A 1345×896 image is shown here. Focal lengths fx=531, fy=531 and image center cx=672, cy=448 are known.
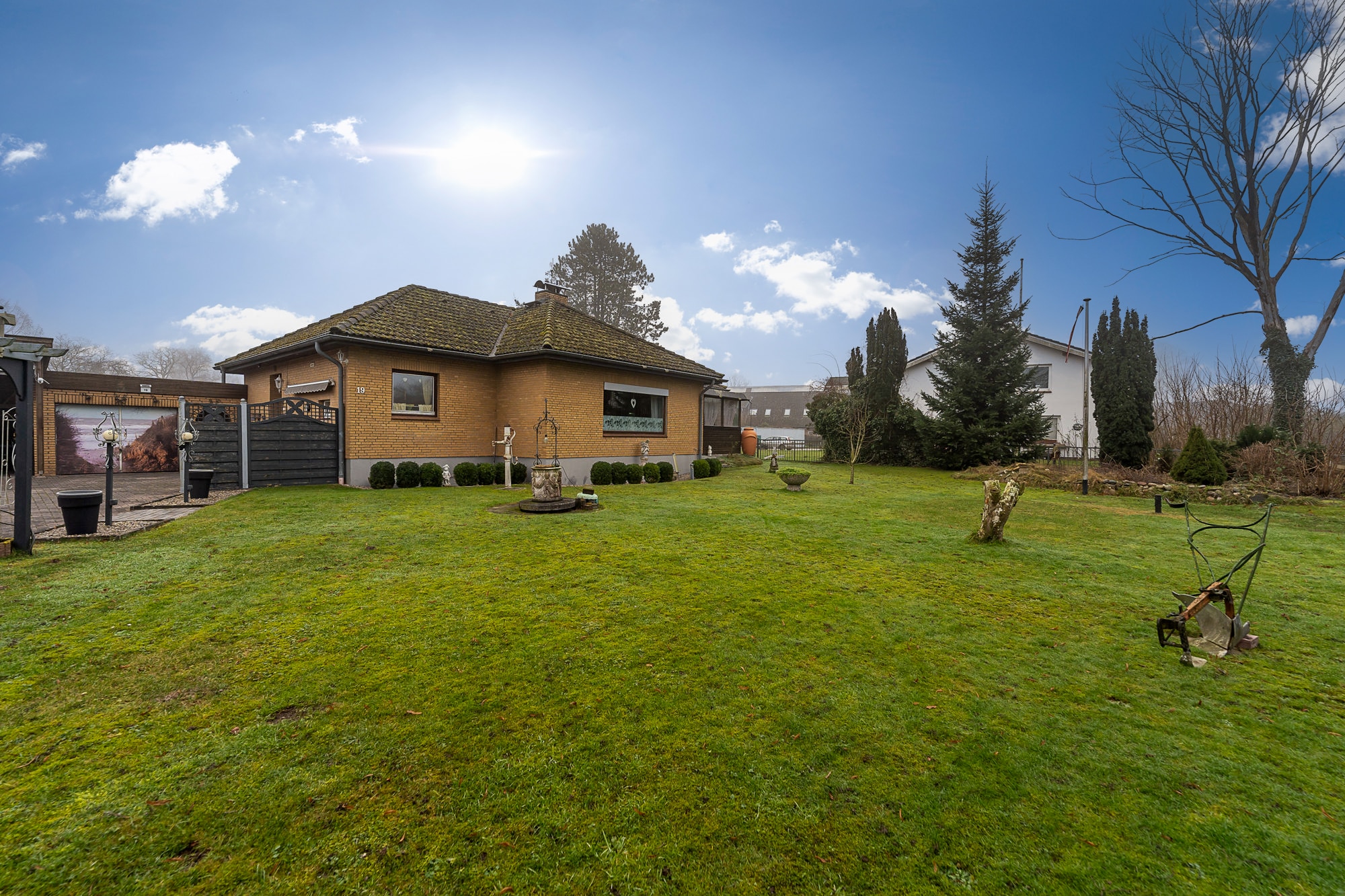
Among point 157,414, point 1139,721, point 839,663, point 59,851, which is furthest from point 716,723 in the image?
point 157,414

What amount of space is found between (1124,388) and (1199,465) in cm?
474

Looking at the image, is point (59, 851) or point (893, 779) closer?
point (59, 851)

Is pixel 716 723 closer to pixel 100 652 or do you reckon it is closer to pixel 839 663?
pixel 839 663

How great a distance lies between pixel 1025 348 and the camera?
864 inches

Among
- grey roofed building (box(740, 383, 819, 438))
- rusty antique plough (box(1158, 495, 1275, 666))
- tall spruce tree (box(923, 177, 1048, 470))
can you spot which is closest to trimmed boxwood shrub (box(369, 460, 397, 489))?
rusty antique plough (box(1158, 495, 1275, 666))

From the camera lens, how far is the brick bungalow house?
44.9 ft

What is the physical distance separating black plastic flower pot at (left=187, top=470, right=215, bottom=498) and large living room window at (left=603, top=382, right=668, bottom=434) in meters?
9.44

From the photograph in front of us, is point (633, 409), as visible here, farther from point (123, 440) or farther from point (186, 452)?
point (123, 440)

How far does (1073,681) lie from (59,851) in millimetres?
5501

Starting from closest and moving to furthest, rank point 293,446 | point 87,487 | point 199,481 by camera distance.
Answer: point 199,481 → point 293,446 → point 87,487

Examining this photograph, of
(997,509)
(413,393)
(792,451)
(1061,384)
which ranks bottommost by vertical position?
(997,509)

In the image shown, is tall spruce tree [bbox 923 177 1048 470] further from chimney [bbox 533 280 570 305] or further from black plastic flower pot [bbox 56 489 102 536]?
black plastic flower pot [bbox 56 489 102 536]

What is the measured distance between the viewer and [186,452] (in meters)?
11.1

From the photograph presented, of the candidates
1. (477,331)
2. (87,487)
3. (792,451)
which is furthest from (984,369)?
(87,487)
